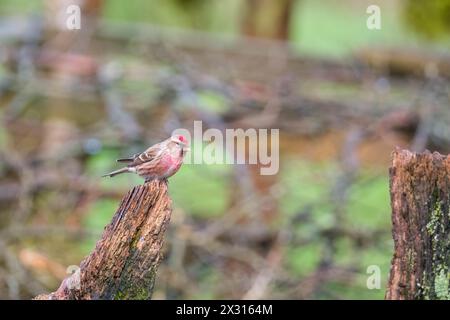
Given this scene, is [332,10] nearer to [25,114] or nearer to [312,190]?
[312,190]

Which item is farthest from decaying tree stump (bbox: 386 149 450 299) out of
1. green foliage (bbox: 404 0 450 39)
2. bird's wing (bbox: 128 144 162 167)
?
green foliage (bbox: 404 0 450 39)

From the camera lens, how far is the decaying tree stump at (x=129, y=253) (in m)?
2.31

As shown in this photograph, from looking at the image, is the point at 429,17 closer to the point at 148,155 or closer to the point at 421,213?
the point at 148,155

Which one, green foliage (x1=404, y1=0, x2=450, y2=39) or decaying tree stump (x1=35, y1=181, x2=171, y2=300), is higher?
green foliage (x1=404, y1=0, x2=450, y2=39)

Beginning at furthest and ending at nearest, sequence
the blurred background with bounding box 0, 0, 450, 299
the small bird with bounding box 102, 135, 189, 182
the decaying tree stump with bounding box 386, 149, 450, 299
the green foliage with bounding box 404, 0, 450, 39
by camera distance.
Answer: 1. the green foliage with bounding box 404, 0, 450, 39
2. the blurred background with bounding box 0, 0, 450, 299
3. the small bird with bounding box 102, 135, 189, 182
4. the decaying tree stump with bounding box 386, 149, 450, 299

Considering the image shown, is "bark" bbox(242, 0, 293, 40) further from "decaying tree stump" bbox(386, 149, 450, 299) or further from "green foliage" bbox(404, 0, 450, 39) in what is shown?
"decaying tree stump" bbox(386, 149, 450, 299)

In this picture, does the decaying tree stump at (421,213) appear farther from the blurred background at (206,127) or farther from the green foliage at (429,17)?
the green foliage at (429,17)

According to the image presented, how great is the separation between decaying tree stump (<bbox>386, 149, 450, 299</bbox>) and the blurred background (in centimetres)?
270

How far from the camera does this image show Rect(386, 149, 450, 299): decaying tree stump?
2.27 m

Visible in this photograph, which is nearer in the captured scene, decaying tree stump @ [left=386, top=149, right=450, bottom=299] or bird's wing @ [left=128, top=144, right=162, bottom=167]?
decaying tree stump @ [left=386, top=149, right=450, bottom=299]

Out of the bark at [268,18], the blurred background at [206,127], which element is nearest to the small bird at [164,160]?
the blurred background at [206,127]

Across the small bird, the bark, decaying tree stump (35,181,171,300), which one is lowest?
decaying tree stump (35,181,171,300)
